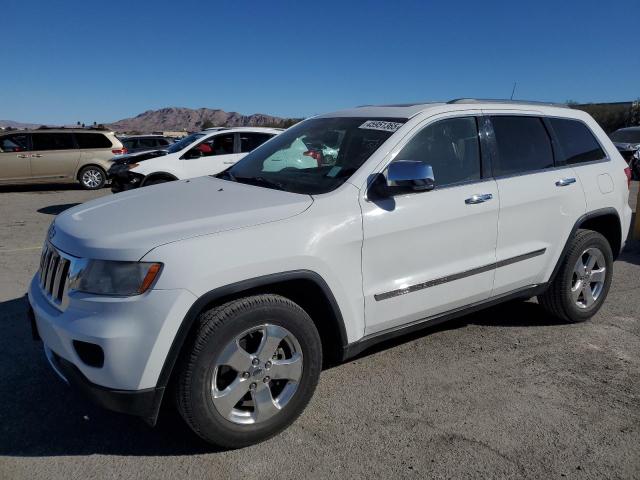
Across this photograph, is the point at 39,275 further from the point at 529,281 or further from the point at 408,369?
the point at 529,281

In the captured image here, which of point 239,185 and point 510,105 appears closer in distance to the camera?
point 239,185

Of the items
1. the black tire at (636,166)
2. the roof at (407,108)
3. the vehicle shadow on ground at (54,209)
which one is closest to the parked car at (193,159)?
the vehicle shadow on ground at (54,209)

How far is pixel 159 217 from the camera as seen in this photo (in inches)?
110

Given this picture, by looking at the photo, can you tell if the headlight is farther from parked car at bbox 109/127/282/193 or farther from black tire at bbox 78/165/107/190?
black tire at bbox 78/165/107/190

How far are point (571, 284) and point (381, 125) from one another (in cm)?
214

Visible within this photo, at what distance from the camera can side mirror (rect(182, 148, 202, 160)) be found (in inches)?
405

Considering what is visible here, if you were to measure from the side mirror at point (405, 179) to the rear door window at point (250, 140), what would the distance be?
25.4 ft

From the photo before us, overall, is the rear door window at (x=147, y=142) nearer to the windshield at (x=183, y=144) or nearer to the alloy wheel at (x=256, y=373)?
the windshield at (x=183, y=144)

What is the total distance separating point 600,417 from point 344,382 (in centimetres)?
153

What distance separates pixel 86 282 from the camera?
2.50 meters

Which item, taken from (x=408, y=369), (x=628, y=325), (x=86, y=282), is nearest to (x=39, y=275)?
(x=86, y=282)

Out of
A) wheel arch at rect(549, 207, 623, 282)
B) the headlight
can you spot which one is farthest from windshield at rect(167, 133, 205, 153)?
the headlight

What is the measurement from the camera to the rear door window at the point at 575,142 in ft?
14.0

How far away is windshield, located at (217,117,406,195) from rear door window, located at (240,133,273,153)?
6.49 meters
